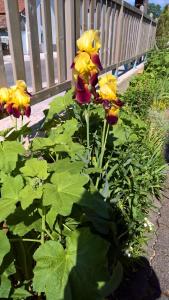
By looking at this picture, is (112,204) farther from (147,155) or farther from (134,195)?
(147,155)

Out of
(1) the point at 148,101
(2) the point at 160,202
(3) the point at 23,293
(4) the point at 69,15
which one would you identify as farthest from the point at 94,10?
(3) the point at 23,293

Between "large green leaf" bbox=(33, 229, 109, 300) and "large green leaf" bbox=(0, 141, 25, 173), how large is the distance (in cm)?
45

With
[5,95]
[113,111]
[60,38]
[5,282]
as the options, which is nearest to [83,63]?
[113,111]

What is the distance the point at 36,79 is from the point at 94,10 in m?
2.21

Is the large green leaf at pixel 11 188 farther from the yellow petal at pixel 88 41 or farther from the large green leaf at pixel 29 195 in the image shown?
the yellow petal at pixel 88 41

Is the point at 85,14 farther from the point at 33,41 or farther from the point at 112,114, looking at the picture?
the point at 112,114

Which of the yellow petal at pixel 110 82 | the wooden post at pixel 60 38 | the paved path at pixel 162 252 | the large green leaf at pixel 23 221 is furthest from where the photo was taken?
the wooden post at pixel 60 38

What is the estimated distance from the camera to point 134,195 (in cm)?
251

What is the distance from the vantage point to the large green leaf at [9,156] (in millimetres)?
1555

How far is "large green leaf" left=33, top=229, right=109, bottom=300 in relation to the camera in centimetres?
126

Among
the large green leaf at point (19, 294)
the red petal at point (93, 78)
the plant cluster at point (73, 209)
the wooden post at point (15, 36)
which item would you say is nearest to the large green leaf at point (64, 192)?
the plant cluster at point (73, 209)

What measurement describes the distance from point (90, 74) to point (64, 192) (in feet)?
2.46

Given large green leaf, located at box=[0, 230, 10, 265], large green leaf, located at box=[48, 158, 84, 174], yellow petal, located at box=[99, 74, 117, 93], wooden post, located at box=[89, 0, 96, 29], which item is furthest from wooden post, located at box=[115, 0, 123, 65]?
large green leaf, located at box=[0, 230, 10, 265]

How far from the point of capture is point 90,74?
1756mm
